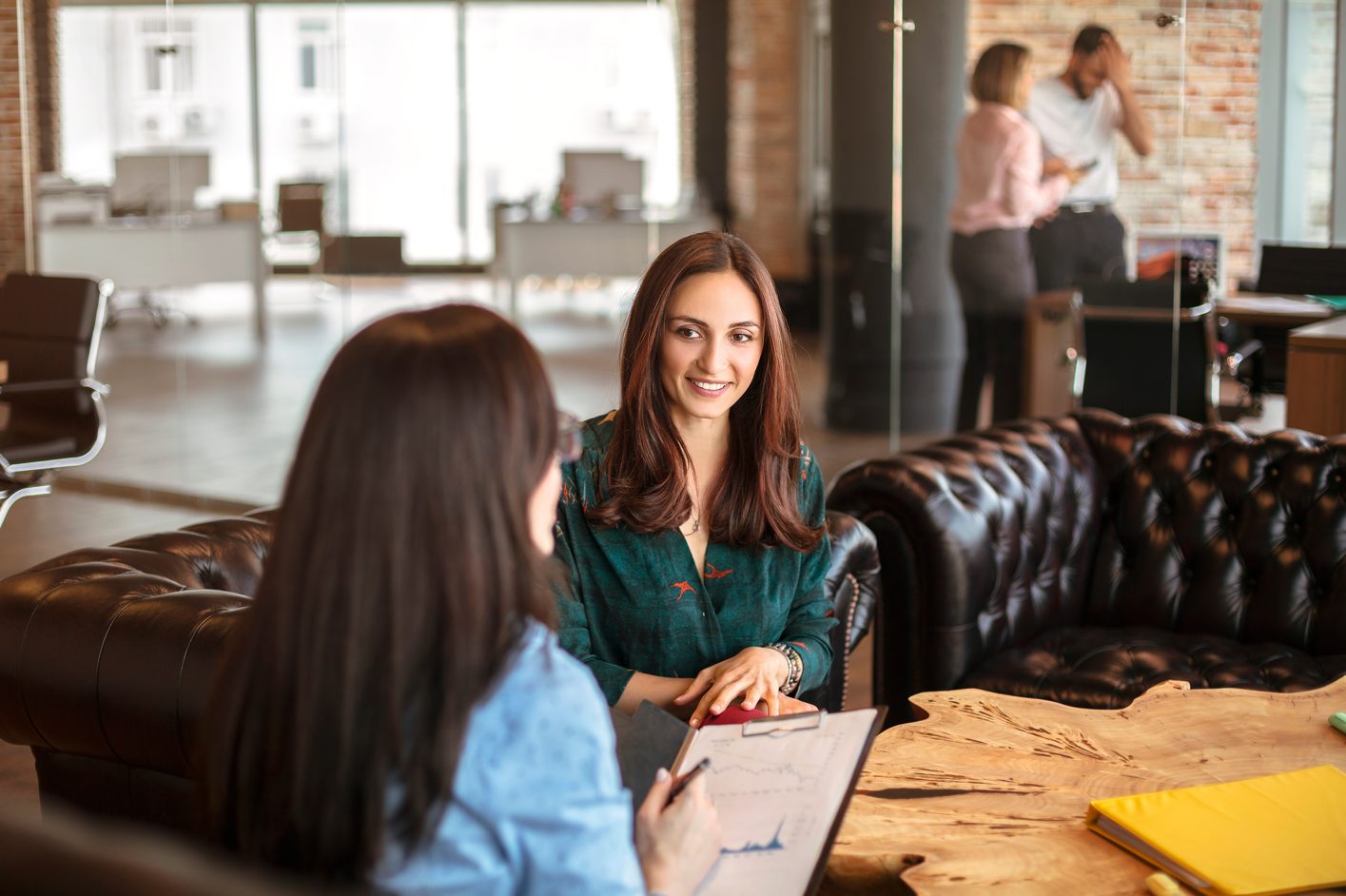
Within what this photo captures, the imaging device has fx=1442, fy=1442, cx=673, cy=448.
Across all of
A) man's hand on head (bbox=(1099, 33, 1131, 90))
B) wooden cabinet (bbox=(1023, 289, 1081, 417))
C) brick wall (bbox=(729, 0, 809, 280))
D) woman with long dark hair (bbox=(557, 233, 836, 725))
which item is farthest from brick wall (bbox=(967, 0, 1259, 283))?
woman with long dark hair (bbox=(557, 233, 836, 725))

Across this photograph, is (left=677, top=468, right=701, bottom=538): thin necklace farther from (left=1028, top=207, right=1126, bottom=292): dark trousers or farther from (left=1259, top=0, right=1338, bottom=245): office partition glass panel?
(left=1259, top=0, right=1338, bottom=245): office partition glass panel

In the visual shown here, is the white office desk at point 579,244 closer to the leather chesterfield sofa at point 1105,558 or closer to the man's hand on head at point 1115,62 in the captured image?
the man's hand on head at point 1115,62

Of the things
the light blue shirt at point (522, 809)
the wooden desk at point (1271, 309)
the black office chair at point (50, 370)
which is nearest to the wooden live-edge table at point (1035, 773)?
the light blue shirt at point (522, 809)

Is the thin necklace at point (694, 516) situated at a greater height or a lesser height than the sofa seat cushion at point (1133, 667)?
greater

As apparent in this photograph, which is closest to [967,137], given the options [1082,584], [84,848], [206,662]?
[1082,584]

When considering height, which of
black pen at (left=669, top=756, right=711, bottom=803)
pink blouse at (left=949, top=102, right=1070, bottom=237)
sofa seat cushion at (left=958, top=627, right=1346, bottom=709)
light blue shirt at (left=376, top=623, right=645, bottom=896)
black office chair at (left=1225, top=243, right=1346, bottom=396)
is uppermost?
pink blouse at (left=949, top=102, right=1070, bottom=237)

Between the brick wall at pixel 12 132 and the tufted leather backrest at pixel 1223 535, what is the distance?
5286mm

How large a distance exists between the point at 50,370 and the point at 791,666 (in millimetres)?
3833

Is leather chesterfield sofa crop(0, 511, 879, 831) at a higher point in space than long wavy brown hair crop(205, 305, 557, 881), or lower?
lower

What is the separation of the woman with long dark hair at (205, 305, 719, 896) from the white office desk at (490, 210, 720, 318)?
5163mm

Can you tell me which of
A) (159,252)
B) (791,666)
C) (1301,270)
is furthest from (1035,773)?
(159,252)

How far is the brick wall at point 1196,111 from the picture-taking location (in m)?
5.44

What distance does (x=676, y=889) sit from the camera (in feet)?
4.67

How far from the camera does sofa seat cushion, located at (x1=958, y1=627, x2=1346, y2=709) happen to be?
127 inches
